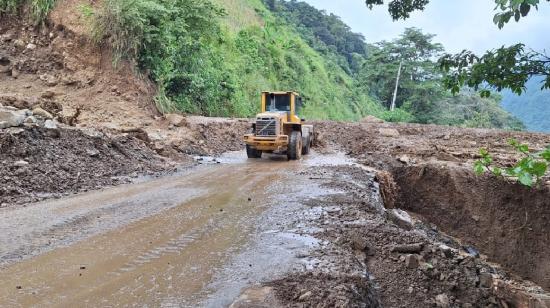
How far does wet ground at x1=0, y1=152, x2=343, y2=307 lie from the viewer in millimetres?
4059

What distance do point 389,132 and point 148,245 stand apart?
17798 millimetres

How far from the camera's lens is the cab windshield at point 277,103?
14156 mm

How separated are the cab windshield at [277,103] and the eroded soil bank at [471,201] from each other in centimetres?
299

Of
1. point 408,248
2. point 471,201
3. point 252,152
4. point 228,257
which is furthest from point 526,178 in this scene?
point 252,152

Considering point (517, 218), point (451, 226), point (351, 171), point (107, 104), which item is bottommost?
point (451, 226)

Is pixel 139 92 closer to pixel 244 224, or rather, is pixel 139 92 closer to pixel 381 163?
pixel 381 163

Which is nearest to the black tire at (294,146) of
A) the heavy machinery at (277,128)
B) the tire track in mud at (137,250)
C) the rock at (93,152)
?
the heavy machinery at (277,128)

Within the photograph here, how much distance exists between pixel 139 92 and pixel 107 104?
1412mm

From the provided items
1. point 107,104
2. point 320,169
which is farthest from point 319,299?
point 107,104

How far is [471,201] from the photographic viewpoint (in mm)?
11422

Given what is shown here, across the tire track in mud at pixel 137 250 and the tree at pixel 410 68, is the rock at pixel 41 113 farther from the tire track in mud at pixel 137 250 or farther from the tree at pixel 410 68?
the tree at pixel 410 68

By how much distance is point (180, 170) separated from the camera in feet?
37.7

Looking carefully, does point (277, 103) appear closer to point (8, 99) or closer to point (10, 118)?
point (8, 99)

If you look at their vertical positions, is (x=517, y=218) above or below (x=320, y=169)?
below
